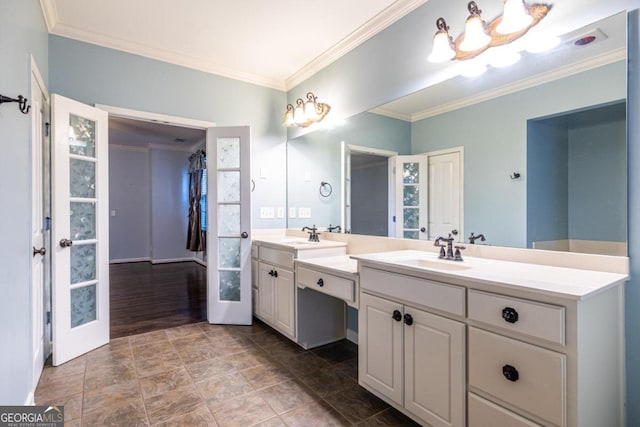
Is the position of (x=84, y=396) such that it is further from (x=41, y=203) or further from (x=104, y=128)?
(x=104, y=128)

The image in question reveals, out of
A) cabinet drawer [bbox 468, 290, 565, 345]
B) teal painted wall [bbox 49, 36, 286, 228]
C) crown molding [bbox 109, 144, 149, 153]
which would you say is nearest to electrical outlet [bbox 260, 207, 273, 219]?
teal painted wall [bbox 49, 36, 286, 228]

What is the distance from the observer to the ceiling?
231cm

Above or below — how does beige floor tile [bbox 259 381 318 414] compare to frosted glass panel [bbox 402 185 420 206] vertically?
below

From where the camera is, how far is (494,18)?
1733 mm

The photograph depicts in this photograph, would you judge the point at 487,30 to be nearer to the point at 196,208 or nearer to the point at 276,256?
the point at 276,256

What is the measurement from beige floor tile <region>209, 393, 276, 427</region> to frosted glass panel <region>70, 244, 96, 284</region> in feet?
5.12

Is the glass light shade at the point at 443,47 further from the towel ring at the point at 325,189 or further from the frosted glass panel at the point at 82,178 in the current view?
the frosted glass panel at the point at 82,178

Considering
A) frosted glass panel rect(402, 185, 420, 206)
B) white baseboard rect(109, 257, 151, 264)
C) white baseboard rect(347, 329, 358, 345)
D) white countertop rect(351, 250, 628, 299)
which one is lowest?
white baseboard rect(347, 329, 358, 345)

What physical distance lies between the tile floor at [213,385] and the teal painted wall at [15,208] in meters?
0.38

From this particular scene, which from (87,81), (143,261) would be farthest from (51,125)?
(143,261)

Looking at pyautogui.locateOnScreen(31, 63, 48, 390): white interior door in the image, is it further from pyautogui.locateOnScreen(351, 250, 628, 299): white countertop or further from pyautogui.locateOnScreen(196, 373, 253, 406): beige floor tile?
pyautogui.locateOnScreen(351, 250, 628, 299): white countertop

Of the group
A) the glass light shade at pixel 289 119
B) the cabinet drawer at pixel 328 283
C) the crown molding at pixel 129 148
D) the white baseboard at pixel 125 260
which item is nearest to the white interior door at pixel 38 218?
the cabinet drawer at pixel 328 283

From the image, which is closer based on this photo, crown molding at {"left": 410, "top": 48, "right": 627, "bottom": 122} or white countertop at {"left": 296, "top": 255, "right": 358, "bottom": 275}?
crown molding at {"left": 410, "top": 48, "right": 627, "bottom": 122}

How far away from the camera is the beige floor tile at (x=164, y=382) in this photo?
1.97 meters
